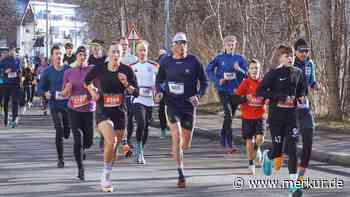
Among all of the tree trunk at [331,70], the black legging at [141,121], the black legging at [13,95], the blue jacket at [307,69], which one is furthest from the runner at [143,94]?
the black legging at [13,95]

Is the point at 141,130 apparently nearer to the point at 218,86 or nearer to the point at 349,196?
the point at 218,86

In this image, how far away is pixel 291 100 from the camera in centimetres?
873

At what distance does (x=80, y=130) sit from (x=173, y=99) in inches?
57.5

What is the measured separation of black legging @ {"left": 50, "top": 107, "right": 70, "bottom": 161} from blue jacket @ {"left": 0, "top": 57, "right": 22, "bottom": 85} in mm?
6778

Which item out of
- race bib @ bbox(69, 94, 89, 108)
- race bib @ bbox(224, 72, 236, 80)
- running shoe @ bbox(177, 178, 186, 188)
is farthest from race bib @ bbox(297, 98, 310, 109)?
race bib @ bbox(224, 72, 236, 80)

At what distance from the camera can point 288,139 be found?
28.6ft

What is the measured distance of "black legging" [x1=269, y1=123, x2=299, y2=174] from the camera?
866 centimetres

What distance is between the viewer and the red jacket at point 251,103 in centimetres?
1066

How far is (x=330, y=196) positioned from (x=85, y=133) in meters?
3.57

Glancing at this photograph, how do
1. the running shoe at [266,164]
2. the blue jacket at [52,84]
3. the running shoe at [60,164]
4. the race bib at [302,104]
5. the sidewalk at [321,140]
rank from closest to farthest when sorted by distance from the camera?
the race bib at [302,104] < the running shoe at [266,164] < the running shoe at [60,164] < the blue jacket at [52,84] < the sidewalk at [321,140]

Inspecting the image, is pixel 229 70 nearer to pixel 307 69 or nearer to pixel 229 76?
pixel 229 76

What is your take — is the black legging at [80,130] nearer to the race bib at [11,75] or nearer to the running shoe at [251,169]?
the running shoe at [251,169]

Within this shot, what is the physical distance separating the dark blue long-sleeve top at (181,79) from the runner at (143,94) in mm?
2079

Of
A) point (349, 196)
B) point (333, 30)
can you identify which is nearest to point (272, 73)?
point (349, 196)
